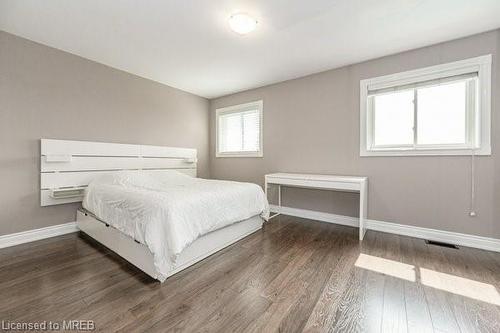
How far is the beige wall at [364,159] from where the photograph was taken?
7.94ft

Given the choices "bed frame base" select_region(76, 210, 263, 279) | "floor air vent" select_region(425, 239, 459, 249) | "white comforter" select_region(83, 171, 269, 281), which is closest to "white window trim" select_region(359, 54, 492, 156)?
"floor air vent" select_region(425, 239, 459, 249)

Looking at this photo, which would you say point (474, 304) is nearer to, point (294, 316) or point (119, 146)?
point (294, 316)

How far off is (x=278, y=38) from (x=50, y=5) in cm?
227

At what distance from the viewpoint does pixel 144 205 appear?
193 centimetres

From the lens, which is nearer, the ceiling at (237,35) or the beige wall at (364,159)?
the ceiling at (237,35)

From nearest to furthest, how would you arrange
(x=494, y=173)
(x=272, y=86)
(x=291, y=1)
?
(x=291, y=1), (x=494, y=173), (x=272, y=86)

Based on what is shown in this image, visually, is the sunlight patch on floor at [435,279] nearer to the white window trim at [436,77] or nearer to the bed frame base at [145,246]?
the bed frame base at [145,246]

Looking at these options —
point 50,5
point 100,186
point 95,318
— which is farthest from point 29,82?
point 95,318

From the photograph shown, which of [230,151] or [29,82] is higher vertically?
[29,82]

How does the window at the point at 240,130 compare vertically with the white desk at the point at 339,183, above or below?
above

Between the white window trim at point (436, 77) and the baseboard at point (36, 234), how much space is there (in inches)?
167

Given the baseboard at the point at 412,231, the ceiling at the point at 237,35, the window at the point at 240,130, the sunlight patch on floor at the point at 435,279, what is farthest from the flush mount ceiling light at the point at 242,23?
the baseboard at the point at 412,231

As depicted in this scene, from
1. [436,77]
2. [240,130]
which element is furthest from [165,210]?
[436,77]

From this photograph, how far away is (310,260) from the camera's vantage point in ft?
7.12
